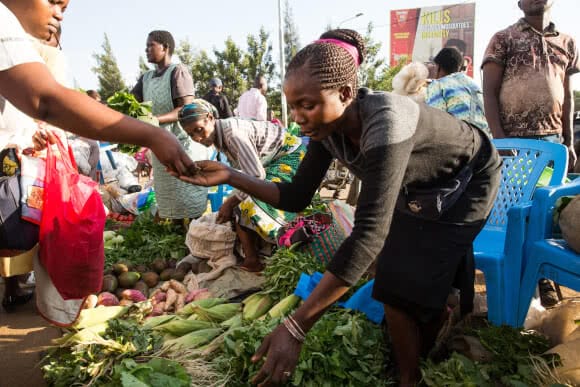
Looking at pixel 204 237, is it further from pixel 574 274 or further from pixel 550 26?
pixel 550 26

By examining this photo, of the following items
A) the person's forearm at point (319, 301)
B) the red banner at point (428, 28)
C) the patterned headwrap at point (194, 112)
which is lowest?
the person's forearm at point (319, 301)

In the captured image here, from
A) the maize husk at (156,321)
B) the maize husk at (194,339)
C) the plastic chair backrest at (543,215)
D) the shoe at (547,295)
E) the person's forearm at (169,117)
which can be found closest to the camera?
the plastic chair backrest at (543,215)

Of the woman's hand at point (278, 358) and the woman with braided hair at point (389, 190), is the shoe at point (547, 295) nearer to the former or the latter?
the woman with braided hair at point (389, 190)

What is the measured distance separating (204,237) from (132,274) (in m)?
0.69

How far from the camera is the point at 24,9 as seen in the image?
1707mm

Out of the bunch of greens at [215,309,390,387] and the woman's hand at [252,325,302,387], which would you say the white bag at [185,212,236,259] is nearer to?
the bunch of greens at [215,309,390,387]

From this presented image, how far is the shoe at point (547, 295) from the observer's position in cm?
304

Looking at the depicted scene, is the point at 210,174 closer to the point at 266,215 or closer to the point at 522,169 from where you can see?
the point at 266,215

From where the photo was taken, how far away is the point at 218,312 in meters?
2.74

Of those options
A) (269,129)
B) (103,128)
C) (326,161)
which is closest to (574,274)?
(326,161)

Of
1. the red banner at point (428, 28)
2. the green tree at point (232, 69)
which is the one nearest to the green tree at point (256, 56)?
the green tree at point (232, 69)

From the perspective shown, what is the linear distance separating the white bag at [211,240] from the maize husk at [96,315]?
1.20 meters

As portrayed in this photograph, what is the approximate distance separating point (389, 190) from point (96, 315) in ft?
6.85

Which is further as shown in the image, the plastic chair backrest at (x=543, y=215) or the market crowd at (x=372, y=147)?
the plastic chair backrest at (x=543, y=215)
